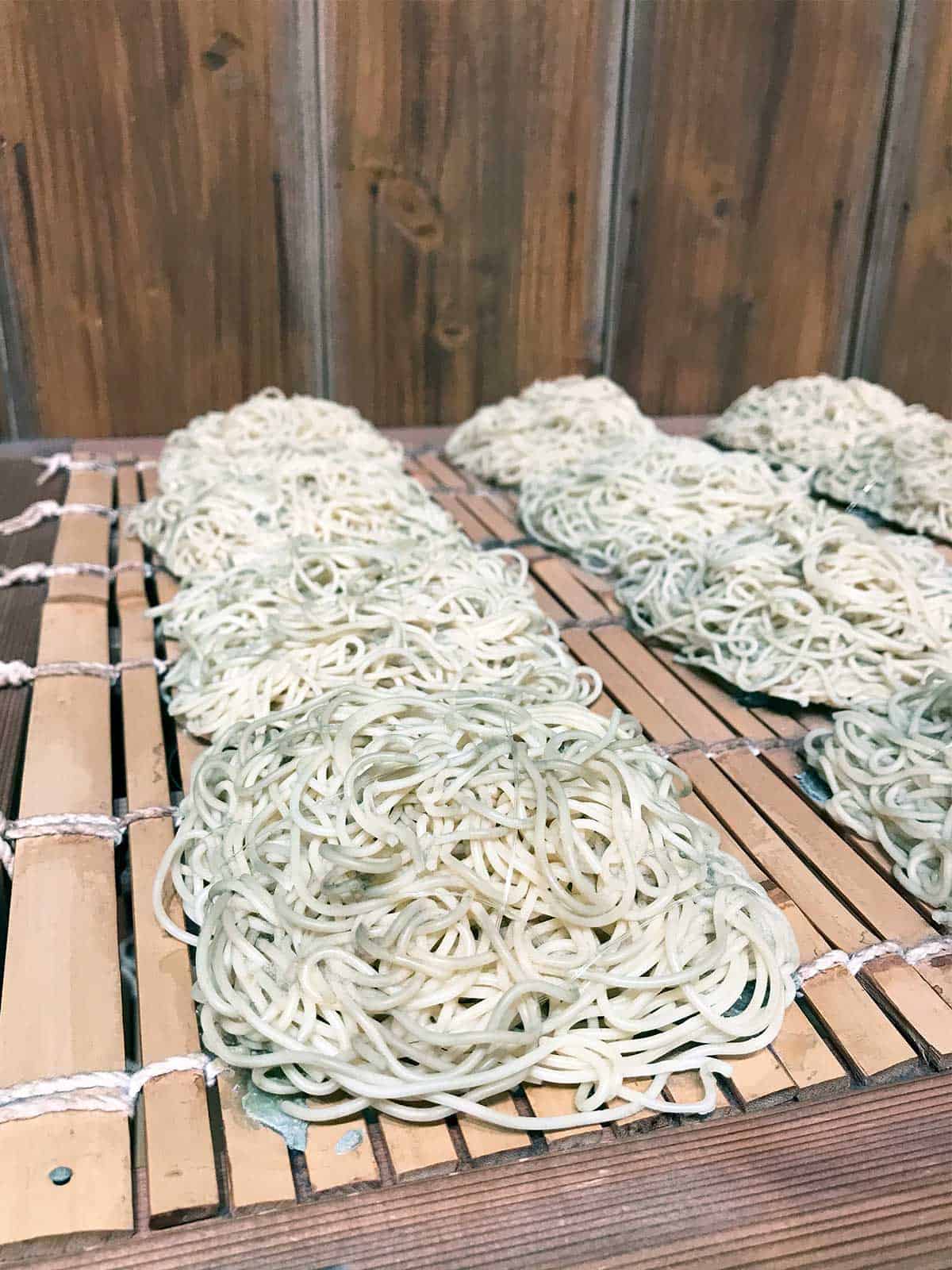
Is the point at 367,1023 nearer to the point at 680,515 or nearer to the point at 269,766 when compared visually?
the point at 269,766

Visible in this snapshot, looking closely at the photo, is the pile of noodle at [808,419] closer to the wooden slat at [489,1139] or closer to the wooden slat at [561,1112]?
the wooden slat at [561,1112]

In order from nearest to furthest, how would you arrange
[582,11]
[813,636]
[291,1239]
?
[291,1239] → [813,636] → [582,11]

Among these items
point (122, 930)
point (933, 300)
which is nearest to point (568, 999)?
point (122, 930)

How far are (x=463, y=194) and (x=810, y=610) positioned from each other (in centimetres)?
284

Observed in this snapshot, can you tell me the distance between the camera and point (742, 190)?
4.81 m

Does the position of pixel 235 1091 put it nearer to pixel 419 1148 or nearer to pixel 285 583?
pixel 419 1148

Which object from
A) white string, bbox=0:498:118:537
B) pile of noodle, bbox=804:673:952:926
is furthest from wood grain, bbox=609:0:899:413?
pile of noodle, bbox=804:673:952:926

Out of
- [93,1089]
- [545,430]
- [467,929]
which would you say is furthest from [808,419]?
[93,1089]

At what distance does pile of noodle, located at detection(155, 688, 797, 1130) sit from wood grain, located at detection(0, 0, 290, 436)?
10.5ft

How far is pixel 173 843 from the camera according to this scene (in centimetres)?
183

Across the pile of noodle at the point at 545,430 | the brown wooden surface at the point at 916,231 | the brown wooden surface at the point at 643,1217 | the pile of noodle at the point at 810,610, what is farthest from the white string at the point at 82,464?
the brown wooden surface at the point at 916,231

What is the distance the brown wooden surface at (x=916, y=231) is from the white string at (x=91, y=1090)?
16.7 feet

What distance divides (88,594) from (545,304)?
282cm

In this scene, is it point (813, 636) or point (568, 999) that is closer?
point (568, 999)
